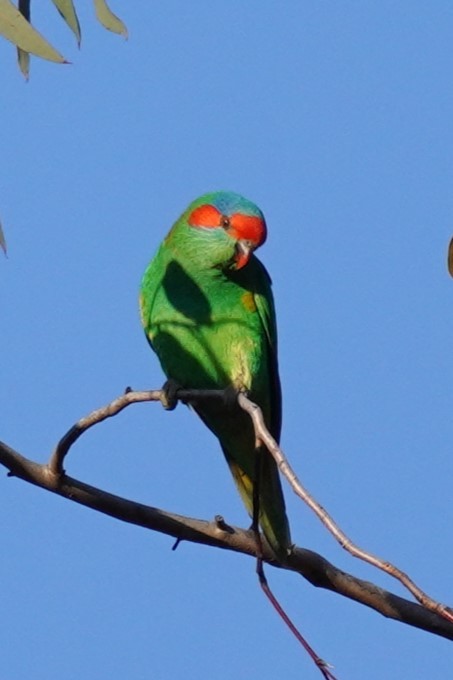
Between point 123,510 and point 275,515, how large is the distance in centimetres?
147

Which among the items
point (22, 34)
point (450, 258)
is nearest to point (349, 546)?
point (450, 258)

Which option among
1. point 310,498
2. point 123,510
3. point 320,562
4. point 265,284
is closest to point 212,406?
point 265,284

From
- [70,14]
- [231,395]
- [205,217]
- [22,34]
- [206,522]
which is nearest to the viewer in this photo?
[22,34]

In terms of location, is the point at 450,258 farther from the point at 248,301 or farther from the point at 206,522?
the point at 248,301

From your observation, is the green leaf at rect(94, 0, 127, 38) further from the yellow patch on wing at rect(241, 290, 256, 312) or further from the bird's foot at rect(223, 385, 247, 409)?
the yellow patch on wing at rect(241, 290, 256, 312)

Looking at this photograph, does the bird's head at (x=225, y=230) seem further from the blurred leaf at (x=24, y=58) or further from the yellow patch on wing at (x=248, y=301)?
the blurred leaf at (x=24, y=58)

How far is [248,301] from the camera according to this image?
5152mm

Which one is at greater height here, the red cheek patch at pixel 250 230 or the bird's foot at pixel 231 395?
the red cheek patch at pixel 250 230

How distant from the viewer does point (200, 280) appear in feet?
17.0

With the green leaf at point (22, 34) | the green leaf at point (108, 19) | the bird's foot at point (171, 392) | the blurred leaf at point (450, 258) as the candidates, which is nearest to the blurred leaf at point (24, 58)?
the green leaf at point (108, 19)

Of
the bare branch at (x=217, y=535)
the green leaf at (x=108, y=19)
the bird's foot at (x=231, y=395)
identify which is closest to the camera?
the bare branch at (x=217, y=535)

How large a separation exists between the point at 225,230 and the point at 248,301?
0.33 metres

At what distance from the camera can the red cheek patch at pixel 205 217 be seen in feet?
17.5

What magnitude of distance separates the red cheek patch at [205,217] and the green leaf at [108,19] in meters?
1.38
